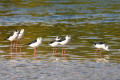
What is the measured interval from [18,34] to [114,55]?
22.3 feet

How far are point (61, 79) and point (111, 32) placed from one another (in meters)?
16.0

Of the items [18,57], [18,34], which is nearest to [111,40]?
[18,34]

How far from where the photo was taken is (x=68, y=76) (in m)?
15.1

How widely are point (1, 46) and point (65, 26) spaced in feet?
42.8

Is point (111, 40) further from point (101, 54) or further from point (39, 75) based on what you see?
point (39, 75)

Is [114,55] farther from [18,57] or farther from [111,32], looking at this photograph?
[111,32]

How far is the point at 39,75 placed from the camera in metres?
15.3

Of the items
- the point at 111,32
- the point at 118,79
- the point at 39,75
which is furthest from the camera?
the point at 111,32

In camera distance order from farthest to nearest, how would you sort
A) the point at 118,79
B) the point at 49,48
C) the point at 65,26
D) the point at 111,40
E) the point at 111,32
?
the point at 65,26 < the point at 111,32 < the point at 111,40 < the point at 49,48 < the point at 118,79

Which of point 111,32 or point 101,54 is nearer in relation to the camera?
point 101,54

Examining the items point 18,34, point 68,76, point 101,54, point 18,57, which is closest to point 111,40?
point 101,54

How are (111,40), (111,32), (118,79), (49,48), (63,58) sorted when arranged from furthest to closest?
(111,32) < (111,40) < (49,48) < (63,58) < (118,79)

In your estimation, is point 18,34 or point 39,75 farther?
point 18,34

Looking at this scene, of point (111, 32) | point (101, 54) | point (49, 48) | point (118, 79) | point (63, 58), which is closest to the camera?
point (118, 79)
